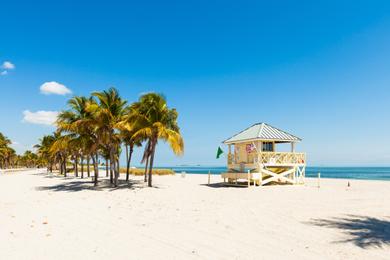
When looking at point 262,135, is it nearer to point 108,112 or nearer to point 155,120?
point 155,120

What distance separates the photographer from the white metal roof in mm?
22516

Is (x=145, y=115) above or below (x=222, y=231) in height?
above

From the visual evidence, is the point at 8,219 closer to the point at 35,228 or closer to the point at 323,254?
the point at 35,228

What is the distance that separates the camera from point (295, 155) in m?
23.5

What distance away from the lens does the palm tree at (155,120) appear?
19.2m

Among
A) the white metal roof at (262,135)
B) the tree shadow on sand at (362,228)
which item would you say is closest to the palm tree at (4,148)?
the white metal roof at (262,135)

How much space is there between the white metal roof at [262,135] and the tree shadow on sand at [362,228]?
12865 millimetres

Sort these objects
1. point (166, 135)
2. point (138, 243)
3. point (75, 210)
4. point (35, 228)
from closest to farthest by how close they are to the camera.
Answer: point (138, 243) < point (35, 228) < point (75, 210) < point (166, 135)

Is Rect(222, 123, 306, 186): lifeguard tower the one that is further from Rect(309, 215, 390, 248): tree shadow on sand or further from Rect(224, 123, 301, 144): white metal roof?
Rect(309, 215, 390, 248): tree shadow on sand

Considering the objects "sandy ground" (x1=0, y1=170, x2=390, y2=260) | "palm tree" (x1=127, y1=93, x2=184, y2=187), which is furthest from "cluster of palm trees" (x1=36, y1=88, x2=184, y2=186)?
"sandy ground" (x1=0, y1=170, x2=390, y2=260)

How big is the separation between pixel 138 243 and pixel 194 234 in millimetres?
1533

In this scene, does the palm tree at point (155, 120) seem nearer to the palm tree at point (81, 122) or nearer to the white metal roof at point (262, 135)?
the palm tree at point (81, 122)

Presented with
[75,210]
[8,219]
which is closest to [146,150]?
[75,210]

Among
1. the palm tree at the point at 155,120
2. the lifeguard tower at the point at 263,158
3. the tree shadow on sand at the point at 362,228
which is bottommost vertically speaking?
the tree shadow on sand at the point at 362,228
